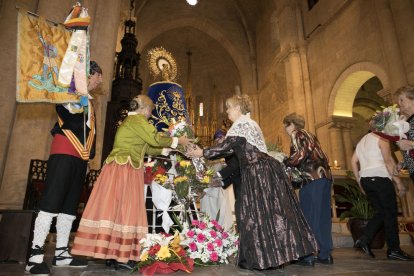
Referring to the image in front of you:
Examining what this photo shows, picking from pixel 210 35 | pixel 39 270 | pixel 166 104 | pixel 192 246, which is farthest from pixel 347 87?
pixel 210 35

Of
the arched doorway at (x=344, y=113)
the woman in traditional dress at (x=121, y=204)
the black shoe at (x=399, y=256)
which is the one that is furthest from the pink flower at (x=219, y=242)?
the arched doorway at (x=344, y=113)

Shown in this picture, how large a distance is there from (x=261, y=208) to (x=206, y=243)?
0.68m

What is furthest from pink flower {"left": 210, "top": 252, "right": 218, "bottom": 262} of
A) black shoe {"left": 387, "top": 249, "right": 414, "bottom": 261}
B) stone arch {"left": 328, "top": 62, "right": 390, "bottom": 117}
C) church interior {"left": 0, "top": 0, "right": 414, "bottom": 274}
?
stone arch {"left": 328, "top": 62, "right": 390, "bottom": 117}

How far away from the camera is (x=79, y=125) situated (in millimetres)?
2721

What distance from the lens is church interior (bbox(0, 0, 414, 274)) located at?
4.94 meters

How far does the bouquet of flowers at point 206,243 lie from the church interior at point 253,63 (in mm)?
1843

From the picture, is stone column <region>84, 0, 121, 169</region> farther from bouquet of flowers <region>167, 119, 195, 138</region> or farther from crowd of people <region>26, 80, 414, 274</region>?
crowd of people <region>26, 80, 414, 274</region>

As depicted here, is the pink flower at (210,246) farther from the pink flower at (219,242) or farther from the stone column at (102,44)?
the stone column at (102,44)

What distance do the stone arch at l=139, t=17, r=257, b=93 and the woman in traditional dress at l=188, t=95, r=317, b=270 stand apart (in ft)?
51.4

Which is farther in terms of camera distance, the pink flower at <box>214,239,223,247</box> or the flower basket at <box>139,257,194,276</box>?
the pink flower at <box>214,239,223,247</box>

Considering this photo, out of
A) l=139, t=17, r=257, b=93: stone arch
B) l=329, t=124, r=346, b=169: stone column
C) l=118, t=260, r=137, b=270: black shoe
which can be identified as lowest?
l=118, t=260, r=137, b=270: black shoe

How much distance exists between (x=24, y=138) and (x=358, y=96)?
15309mm

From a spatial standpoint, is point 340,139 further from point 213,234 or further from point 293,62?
point 213,234

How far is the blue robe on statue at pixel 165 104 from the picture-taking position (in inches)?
149
